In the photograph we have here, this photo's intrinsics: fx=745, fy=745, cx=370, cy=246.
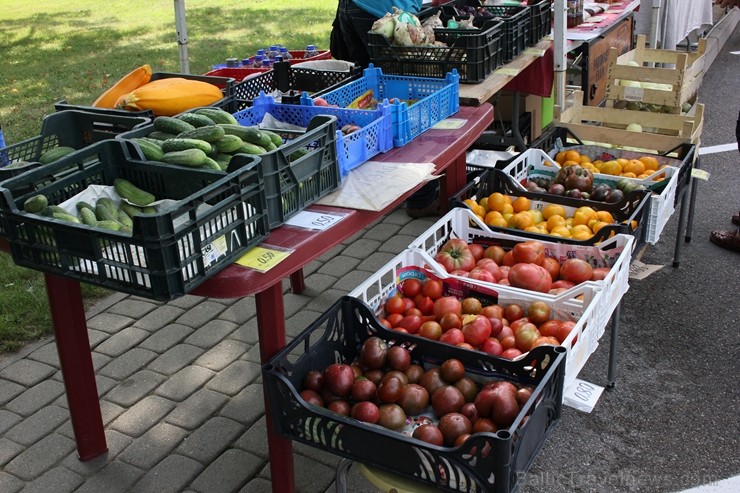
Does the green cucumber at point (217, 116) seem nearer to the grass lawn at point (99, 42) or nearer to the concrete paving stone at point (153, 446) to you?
the concrete paving stone at point (153, 446)

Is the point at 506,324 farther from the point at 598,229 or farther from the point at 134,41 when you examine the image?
the point at 134,41

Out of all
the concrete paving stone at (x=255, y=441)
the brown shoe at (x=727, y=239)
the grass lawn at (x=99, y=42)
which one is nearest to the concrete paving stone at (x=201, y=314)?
the grass lawn at (x=99, y=42)

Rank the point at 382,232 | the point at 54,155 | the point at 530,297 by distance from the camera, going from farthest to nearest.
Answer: the point at 382,232, the point at 530,297, the point at 54,155

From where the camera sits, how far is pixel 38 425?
3186 mm

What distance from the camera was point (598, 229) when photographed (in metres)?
3.25

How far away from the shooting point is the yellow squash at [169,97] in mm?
2941

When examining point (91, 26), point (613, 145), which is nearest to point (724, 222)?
point (613, 145)

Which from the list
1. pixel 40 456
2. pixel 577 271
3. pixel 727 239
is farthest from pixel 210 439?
pixel 727 239

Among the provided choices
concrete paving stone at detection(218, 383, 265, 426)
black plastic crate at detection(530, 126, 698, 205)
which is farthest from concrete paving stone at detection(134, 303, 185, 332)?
black plastic crate at detection(530, 126, 698, 205)

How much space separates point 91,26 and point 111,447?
11.5 m

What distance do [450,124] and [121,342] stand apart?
1987 mm

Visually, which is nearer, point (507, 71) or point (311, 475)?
point (311, 475)

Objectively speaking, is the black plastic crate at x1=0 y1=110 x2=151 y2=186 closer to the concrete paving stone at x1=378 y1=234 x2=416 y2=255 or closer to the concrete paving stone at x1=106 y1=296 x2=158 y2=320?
the concrete paving stone at x1=106 y1=296 x2=158 y2=320

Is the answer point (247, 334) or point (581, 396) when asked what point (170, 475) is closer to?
point (247, 334)
